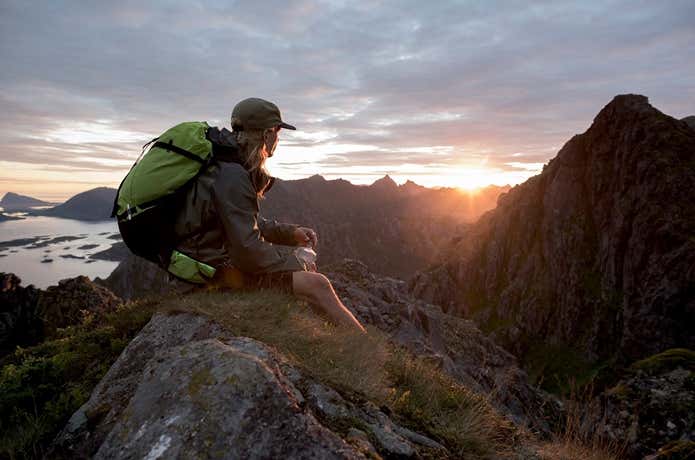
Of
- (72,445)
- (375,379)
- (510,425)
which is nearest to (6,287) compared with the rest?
(72,445)

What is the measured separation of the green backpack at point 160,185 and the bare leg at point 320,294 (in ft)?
7.33

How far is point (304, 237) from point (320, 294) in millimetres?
1827

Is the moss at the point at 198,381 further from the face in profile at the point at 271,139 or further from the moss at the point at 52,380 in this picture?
the face in profile at the point at 271,139

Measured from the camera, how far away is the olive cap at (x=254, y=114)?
20.8 ft

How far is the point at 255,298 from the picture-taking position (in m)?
6.67

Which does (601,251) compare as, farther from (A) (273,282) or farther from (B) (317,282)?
(A) (273,282)

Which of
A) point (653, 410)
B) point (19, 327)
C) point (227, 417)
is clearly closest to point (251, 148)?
point (227, 417)

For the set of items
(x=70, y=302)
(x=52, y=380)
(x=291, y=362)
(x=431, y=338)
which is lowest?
(x=431, y=338)

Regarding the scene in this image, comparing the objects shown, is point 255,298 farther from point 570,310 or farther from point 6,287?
point 570,310

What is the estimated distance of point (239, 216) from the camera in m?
5.80

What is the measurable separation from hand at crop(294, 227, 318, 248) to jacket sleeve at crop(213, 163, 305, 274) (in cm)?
212

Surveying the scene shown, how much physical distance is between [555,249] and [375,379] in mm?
105782

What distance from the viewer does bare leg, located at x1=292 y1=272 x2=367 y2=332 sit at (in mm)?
6863

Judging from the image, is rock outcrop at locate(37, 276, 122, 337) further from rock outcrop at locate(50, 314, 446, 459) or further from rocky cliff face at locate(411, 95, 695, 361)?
rocky cliff face at locate(411, 95, 695, 361)
